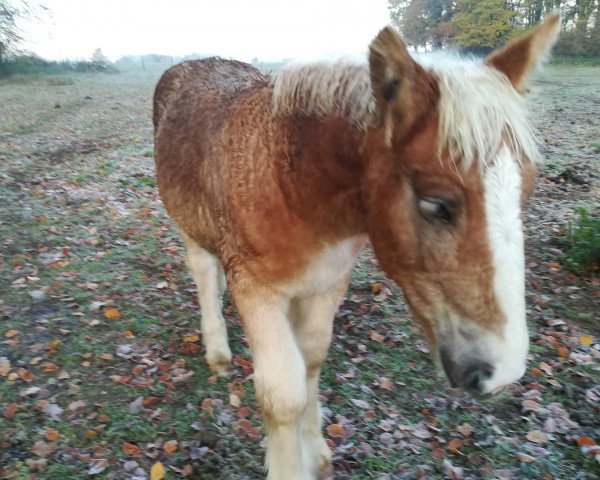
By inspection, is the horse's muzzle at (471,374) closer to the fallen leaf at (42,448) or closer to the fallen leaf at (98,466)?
the fallen leaf at (98,466)

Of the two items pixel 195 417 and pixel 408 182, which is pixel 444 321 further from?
pixel 195 417

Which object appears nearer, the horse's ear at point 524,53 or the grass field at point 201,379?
the horse's ear at point 524,53

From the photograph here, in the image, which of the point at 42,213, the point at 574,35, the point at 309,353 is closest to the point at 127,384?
the point at 309,353

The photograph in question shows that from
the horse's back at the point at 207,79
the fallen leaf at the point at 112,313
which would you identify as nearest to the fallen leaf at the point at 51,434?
the fallen leaf at the point at 112,313

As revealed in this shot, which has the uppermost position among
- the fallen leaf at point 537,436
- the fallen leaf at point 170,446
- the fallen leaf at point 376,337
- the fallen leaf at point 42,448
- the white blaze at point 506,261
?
the white blaze at point 506,261

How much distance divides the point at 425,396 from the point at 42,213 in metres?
6.09

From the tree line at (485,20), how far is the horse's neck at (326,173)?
60.3ft

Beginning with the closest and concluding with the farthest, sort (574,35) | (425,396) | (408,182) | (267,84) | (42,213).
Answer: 1. (408,182)
2. (267,84)
3. (425,396)
4. (42,213)
5. (574,35)

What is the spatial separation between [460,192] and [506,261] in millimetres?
279

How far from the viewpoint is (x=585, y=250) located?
5.36 m

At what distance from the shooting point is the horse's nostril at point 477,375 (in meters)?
1.72

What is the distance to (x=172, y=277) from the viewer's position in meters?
5.56

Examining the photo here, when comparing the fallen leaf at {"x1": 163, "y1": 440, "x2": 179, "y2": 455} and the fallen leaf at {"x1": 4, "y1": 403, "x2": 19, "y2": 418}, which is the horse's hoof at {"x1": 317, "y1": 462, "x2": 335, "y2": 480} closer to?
the fallen leaf at {"x1": 163, "y1": 440, "x2": 179, "y2": 455}

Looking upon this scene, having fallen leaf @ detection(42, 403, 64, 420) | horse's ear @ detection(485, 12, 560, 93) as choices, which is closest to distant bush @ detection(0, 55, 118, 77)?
fallen leaf @ detection(42, 403, 64, 420)
